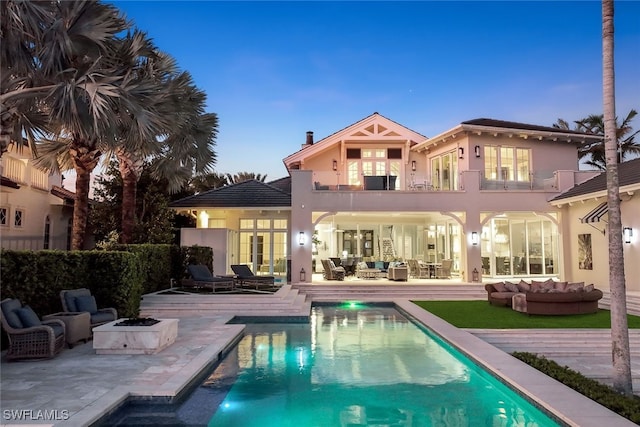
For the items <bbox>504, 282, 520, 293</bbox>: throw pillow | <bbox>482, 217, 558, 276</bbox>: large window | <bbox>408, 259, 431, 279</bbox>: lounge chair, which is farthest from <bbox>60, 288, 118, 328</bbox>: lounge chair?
<bbox>482, 217, 558, 276</bbox>: large window

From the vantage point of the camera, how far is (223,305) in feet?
47.5

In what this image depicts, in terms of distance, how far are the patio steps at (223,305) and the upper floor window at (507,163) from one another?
11655 mm

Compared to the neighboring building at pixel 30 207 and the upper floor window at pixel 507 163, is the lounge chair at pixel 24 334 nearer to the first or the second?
the neighboring building at pixel 30 207

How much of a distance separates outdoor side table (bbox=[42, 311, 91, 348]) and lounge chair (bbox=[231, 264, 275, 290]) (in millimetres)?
8702

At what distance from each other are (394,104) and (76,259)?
26545mm

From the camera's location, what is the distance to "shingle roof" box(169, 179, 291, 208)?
2147cm

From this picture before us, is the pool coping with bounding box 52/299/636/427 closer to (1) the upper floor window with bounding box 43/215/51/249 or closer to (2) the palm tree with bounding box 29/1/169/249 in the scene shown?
(2) the palm tree with bounding box 29/1/169/249

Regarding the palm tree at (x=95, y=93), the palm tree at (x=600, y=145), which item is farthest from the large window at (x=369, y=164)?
the palm tree at (x=600, y=145)

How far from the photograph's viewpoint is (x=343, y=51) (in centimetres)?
2191

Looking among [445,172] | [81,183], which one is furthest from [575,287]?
[81,183]

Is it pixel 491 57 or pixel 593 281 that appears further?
pixel 491 57

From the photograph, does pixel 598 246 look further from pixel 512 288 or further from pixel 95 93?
pixel 95 93

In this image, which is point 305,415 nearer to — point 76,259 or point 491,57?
point 76,259

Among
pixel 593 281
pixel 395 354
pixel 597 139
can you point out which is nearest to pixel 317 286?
pixel 395 354
